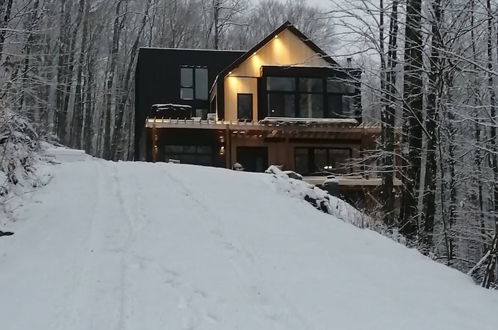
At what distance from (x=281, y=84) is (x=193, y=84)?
5.62 metres

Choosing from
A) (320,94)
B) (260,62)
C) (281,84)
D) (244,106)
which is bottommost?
(244,106)

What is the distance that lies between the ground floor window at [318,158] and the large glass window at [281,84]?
2984mm

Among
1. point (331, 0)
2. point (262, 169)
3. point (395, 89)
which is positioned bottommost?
point (262, 169)

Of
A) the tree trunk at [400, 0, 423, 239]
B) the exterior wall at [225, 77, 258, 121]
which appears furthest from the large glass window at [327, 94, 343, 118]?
the tree trunk at [400, 0, 423, 239]

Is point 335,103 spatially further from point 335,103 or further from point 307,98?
point 307,98

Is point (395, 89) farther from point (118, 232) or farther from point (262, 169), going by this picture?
point (262, 169)

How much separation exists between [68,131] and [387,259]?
33.3 meters

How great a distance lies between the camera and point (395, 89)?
41.4ft

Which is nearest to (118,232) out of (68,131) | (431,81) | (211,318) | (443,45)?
(211,318)

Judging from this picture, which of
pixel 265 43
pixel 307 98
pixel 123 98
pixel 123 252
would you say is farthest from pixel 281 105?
pixel 123 252

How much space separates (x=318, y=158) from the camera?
84.7ft

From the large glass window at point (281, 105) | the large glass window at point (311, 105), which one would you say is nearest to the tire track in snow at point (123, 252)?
the large glass window at point (281, 105)

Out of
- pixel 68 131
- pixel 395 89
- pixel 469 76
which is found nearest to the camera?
pixel 469 76

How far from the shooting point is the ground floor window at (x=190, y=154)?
24953 mm
